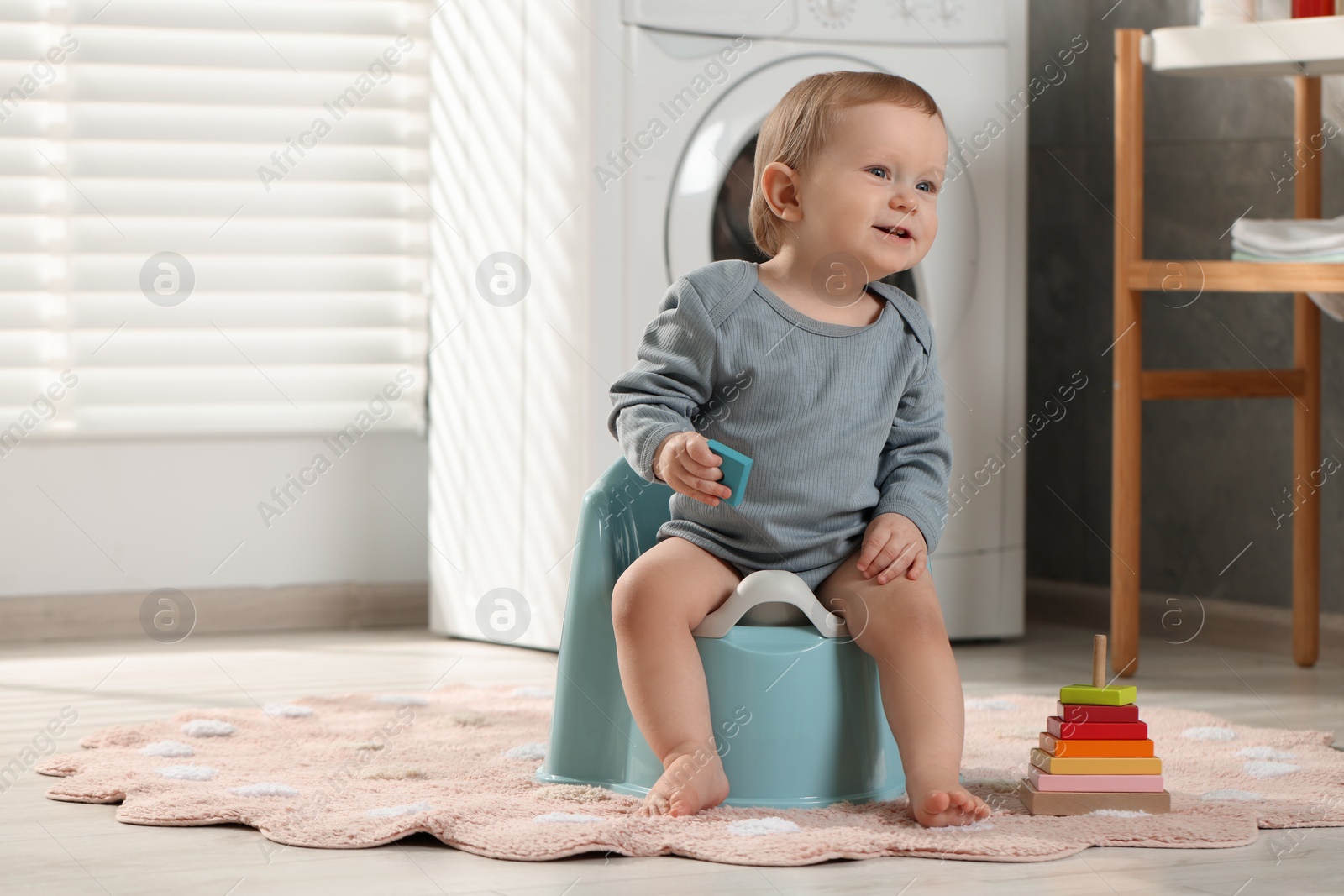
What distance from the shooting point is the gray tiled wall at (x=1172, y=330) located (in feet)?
7.73

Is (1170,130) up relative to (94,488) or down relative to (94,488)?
up

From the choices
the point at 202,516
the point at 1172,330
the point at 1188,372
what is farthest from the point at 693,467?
the point at 1172,330

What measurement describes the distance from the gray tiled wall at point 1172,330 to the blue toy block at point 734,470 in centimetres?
129

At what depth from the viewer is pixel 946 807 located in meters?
1.27

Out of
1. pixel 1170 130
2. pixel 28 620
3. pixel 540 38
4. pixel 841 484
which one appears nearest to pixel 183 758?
pixel 841 484

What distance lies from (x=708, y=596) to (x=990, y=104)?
1166 mm

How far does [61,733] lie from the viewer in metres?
1.69

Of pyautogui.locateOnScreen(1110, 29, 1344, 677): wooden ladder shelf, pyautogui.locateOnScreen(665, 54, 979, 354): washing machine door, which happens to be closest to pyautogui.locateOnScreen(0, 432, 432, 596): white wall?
pyautogui.locateOnScreen(665, 54, 979, 354): washing machine door

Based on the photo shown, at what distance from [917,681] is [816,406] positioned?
260mm

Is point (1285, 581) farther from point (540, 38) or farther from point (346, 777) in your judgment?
point (346, 777)

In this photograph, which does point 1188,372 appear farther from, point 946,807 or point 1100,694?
point 946,807

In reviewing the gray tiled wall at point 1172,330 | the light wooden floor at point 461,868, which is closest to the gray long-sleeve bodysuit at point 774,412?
the light wooden floor at point 461,868

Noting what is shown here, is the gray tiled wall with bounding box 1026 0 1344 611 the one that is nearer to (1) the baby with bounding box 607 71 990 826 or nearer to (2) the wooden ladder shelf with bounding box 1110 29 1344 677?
(2) the wooden ladder shelf with bounding box 1110 29 1344 677

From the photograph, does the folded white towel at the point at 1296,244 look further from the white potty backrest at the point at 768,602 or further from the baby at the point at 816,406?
the white potty backrest at the point at 768,602
